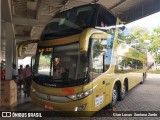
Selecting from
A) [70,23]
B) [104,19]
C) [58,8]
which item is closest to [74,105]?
[70,23]

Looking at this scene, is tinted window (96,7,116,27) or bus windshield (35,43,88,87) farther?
tinted window (96,7,116,27)

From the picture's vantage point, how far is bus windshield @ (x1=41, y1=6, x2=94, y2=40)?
245 inches

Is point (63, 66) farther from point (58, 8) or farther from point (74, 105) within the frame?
point (58, 8)

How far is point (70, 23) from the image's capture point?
257 inches

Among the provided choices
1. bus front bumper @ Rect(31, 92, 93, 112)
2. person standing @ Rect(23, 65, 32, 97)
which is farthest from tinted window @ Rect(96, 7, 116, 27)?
person standing @ Rect(23, 65, 32, 97)

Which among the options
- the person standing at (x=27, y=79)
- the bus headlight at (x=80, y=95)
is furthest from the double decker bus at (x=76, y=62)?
the person standing at (x=27, y=79)

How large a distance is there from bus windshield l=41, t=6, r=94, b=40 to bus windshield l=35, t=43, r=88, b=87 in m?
0.45

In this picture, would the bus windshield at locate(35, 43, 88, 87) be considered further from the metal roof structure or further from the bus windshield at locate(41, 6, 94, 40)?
the metal roof structure

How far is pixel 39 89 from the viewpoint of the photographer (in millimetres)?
6332

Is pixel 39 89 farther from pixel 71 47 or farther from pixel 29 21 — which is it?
pixel 29 21

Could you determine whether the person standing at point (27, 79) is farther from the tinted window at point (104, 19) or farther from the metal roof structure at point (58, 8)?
the tinted window at point (104, 19)

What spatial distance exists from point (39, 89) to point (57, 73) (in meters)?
0.78

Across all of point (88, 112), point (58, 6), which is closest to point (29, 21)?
point (58, 6)

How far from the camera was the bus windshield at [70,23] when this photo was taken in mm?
6211
